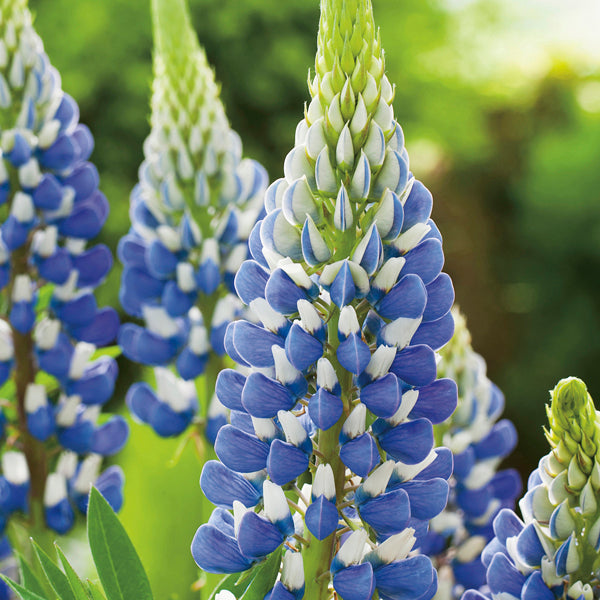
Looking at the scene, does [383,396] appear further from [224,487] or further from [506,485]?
[506,485]

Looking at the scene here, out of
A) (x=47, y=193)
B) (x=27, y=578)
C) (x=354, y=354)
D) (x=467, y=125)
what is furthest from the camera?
(x=467, y=125)

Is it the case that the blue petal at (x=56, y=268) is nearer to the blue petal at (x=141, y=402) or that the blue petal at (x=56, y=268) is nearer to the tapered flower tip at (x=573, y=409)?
the blue petal at (x=141, y=402)

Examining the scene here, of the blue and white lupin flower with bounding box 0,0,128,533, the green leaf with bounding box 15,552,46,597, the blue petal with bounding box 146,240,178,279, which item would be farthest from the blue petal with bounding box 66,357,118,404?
the green leaf with bounding box 15,552,46,597

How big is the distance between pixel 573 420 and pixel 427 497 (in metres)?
0.09

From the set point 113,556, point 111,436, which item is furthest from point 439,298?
point 111,436

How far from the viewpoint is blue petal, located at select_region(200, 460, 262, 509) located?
45 centimetres

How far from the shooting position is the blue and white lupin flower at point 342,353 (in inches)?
16.8

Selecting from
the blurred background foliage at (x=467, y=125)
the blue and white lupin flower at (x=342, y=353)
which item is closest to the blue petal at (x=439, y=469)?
the blue and white lupin flower at (x=342, y=353)

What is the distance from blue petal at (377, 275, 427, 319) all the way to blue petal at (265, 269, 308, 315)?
1.8 inches

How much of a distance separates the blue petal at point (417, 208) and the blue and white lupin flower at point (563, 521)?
12 cm

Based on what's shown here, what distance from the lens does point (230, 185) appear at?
0.86 metres

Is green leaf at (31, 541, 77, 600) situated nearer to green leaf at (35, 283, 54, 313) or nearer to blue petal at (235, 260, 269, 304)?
blue petal at (235, 260, 269, 304)

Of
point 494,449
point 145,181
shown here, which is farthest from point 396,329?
point 145,181

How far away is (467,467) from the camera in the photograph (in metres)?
0.75
